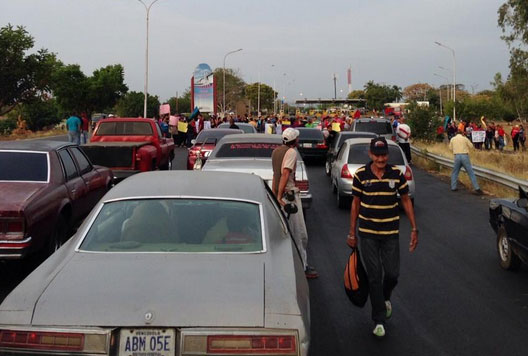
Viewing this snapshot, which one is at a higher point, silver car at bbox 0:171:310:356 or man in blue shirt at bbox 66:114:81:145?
man in blue shirt at bbox 66:114:81:145

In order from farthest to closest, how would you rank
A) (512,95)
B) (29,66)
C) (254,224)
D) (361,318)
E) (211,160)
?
(512,95)
(29,66)
(211,160)
(361,318)
(254,224)

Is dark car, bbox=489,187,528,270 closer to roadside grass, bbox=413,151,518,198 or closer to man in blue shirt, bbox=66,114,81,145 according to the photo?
roadside grass, bbox=413,151,518,198

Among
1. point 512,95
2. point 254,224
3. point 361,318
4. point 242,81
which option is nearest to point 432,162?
point 361,318

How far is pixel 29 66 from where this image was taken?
36562 mm

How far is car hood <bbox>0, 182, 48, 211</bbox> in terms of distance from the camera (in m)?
6.75

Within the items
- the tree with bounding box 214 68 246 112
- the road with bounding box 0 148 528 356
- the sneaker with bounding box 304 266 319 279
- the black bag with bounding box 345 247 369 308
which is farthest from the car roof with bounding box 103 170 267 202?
the tree with bounding box 214 68 246 112

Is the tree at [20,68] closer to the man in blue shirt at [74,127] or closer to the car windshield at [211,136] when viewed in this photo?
the man in blue shirt at [74,127]

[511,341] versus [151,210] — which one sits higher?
[151,210]

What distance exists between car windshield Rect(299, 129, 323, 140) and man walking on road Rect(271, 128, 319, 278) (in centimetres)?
1594

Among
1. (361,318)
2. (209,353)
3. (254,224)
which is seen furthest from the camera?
(361,318)

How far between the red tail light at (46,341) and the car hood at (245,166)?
623 centimetres

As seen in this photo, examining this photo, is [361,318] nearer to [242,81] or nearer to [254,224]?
[254,224]

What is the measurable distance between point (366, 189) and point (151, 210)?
1.99 m

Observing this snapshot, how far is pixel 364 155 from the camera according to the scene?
13.2 m
